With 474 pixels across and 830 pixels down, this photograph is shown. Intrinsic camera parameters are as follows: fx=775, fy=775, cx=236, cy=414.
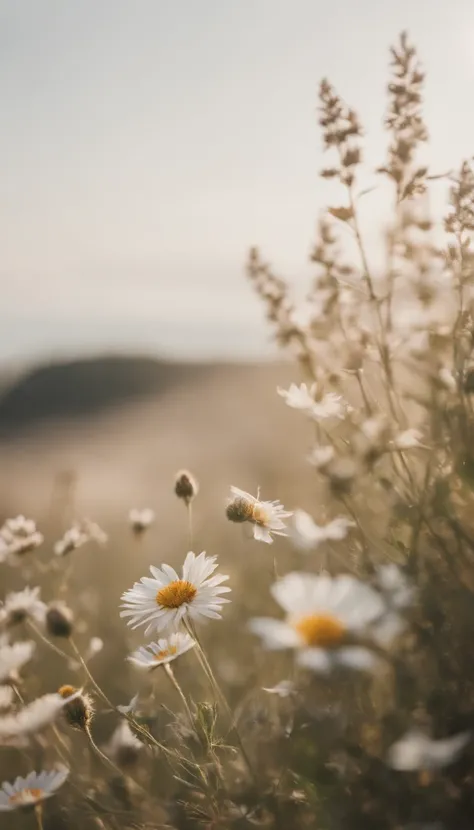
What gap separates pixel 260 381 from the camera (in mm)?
13070

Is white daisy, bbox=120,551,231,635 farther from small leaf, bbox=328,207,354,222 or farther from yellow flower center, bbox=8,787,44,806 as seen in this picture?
small leaf, bbox=328,207,354,222

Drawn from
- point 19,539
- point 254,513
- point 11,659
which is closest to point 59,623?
point 11,659

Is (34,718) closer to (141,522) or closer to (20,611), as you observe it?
(20,611)

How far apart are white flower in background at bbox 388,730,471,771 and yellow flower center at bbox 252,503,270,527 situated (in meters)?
0.70

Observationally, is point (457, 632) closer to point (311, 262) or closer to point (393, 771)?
point (393, 771)

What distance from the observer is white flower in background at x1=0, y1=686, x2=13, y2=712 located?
146 centimetres

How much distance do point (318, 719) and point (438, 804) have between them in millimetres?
158

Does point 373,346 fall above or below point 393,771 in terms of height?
above

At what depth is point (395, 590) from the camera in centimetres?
81

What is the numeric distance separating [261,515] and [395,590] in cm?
71

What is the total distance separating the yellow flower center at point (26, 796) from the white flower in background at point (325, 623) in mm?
555

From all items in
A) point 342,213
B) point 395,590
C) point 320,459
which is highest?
point 342,213

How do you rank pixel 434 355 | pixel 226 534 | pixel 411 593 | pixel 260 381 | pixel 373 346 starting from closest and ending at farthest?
pixel 411 593
pixel 434 355
pixel 373 346
pixel 226 534
pixel 260 381

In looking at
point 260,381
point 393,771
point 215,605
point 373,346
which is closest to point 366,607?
point 393,771
